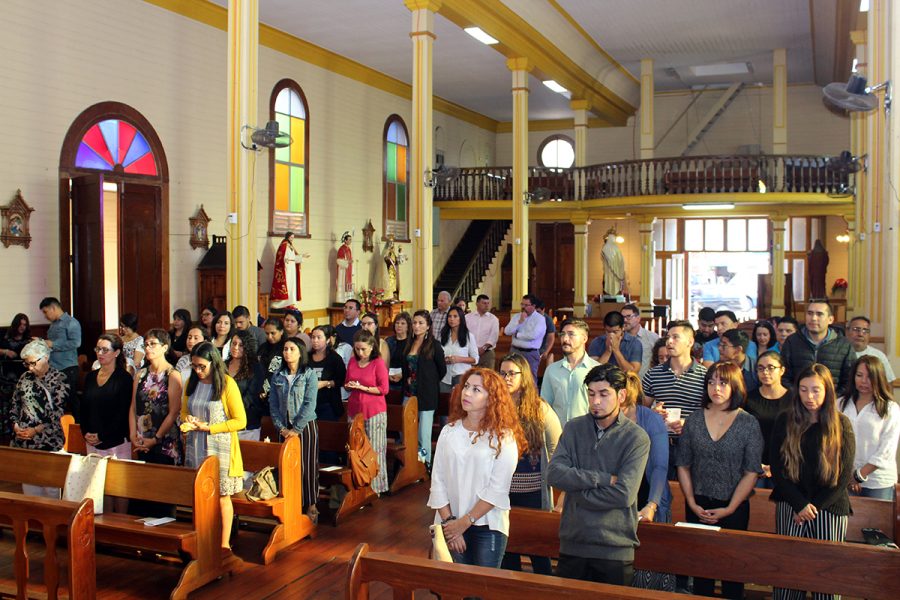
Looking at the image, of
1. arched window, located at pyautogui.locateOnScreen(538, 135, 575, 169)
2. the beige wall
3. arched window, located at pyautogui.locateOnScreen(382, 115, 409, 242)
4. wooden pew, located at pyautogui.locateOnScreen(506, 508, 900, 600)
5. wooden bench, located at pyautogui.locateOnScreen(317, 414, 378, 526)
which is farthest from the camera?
arched window, located at pyautogui.locateOnScreen(538, 135, 575, 169)

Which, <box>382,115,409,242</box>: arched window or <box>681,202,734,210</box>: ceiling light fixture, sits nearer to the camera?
<box>681,202,734,210</box>: ceiling light fixture

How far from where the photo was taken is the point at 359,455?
6.76 metres

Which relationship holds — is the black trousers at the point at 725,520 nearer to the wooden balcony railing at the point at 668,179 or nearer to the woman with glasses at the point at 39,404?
the woman with glasses at the point at 39,404

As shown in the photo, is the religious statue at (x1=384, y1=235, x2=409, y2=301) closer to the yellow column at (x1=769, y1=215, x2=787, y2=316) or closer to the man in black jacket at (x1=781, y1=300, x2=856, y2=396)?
the yellow column at (x1=769, y1=215, x2=787, y2=316)

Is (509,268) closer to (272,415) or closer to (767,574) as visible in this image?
(272,415)

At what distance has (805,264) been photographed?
24453 mm

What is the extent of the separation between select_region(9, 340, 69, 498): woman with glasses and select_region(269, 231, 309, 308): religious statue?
9080 millimetres

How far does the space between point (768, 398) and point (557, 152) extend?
22.7 metres

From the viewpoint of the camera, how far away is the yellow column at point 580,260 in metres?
21.9

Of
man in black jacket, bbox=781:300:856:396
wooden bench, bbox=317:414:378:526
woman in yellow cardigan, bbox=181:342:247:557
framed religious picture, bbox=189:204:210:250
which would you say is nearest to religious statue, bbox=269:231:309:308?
framed religious picture, bbox=189:204:210:250

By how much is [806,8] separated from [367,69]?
353 inches

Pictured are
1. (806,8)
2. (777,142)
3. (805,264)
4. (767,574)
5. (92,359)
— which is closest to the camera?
(767,574)

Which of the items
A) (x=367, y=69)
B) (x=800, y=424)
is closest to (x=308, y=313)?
(x=367, y=69)

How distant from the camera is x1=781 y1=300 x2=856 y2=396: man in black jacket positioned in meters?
6.70
